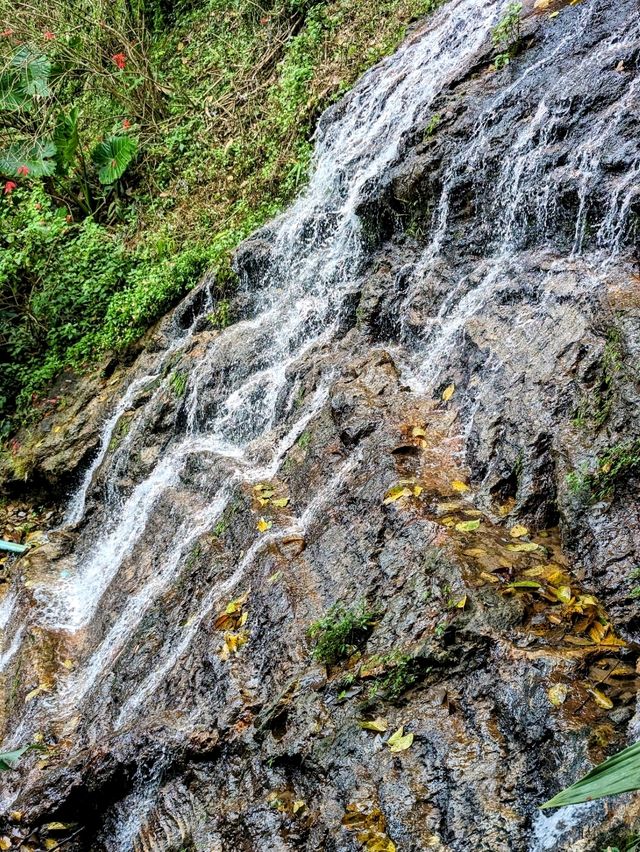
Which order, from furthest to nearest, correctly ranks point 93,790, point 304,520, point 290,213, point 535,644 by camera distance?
point 290,213, point 304,520, point 93,790, point 535,644

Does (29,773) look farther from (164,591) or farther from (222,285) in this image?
(222,285)

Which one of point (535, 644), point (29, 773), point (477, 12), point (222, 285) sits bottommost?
point (29, 773)

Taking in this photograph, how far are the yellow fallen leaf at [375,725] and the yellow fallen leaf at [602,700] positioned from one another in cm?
93

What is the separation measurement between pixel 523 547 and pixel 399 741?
3.86ft

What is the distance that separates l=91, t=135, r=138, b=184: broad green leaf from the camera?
1098cm

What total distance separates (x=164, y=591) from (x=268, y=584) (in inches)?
48.1

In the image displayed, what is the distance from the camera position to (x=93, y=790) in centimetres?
422

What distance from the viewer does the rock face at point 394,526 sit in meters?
3.25

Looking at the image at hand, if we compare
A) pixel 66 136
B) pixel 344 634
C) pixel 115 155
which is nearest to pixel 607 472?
pixel 344 634

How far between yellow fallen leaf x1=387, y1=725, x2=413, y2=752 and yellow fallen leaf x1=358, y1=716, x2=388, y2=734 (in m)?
0.07

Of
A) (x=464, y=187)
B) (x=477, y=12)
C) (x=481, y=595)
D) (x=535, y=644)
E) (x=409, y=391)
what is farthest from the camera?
(x=477, y=12)

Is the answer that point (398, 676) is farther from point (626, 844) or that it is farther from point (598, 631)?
point (626, 844)

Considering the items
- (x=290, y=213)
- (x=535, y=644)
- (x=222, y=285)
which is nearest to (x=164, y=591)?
(x=535, y=644)

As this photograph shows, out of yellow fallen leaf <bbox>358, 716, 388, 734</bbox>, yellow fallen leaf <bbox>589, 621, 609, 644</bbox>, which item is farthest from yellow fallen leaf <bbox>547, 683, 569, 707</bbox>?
yellow fallen leaf <bbox>358, 716, 388, 734</bbox>
